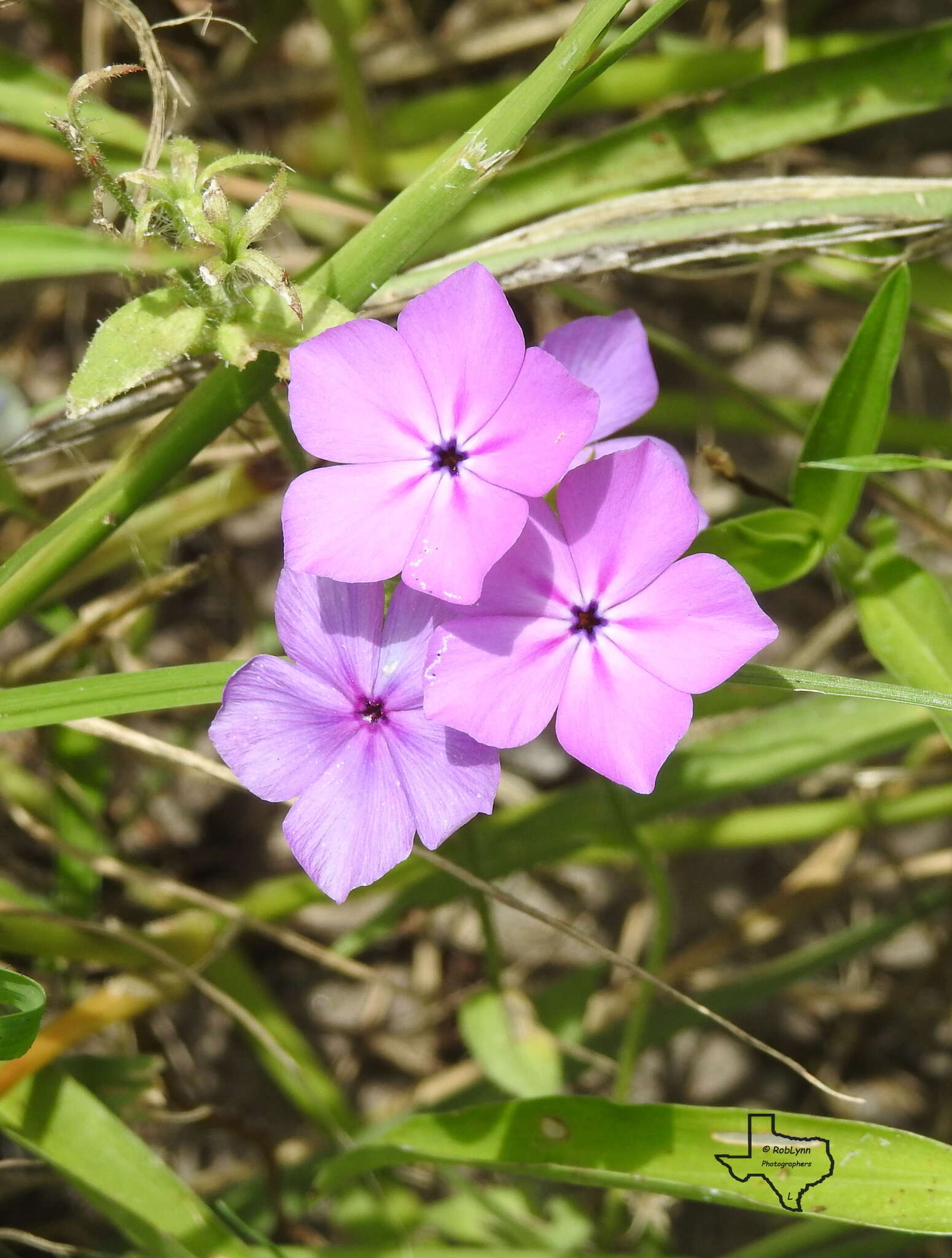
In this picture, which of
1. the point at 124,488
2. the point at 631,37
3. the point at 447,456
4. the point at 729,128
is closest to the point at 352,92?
the point at 729,128

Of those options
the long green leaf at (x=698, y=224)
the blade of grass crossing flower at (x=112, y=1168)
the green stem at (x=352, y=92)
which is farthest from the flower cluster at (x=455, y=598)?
the green stem at (x=352, y=92)

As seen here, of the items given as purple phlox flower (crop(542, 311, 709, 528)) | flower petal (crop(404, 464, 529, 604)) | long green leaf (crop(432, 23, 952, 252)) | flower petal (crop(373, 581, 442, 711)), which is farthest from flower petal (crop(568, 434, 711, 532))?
long green leaf (crop(432, 23, 952, 252))

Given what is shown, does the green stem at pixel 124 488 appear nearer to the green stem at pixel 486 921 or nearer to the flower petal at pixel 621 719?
the flower petal at pixel 621 719

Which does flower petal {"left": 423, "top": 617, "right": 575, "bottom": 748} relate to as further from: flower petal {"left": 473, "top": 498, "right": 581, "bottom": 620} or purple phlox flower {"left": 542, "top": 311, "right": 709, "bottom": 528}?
purple phlox flower {"left": 542, "top": 311, "right": 709, "bottom": 528}

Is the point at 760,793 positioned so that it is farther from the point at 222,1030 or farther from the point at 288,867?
the point at 222,1030

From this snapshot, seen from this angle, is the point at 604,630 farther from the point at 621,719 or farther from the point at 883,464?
the point at 883,464

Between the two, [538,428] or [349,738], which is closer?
[538,428]

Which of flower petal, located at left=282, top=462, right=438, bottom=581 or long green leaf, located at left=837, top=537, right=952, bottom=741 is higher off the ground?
long green leaf, located at left=837, top=537, right=952, bottom=741

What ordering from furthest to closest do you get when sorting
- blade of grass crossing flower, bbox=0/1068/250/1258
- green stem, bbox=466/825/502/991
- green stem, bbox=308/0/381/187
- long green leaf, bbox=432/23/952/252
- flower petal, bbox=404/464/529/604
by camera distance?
1. green stem, bbox=308/0/381/187
2. long green leaf, bbox=432/23/952/252
3. green stem, bbox=466/825/502/991
4. blade of grass crossing flower, bbox=0/1068/250/1258
5. flower petal, bbox=404/464/529/604
